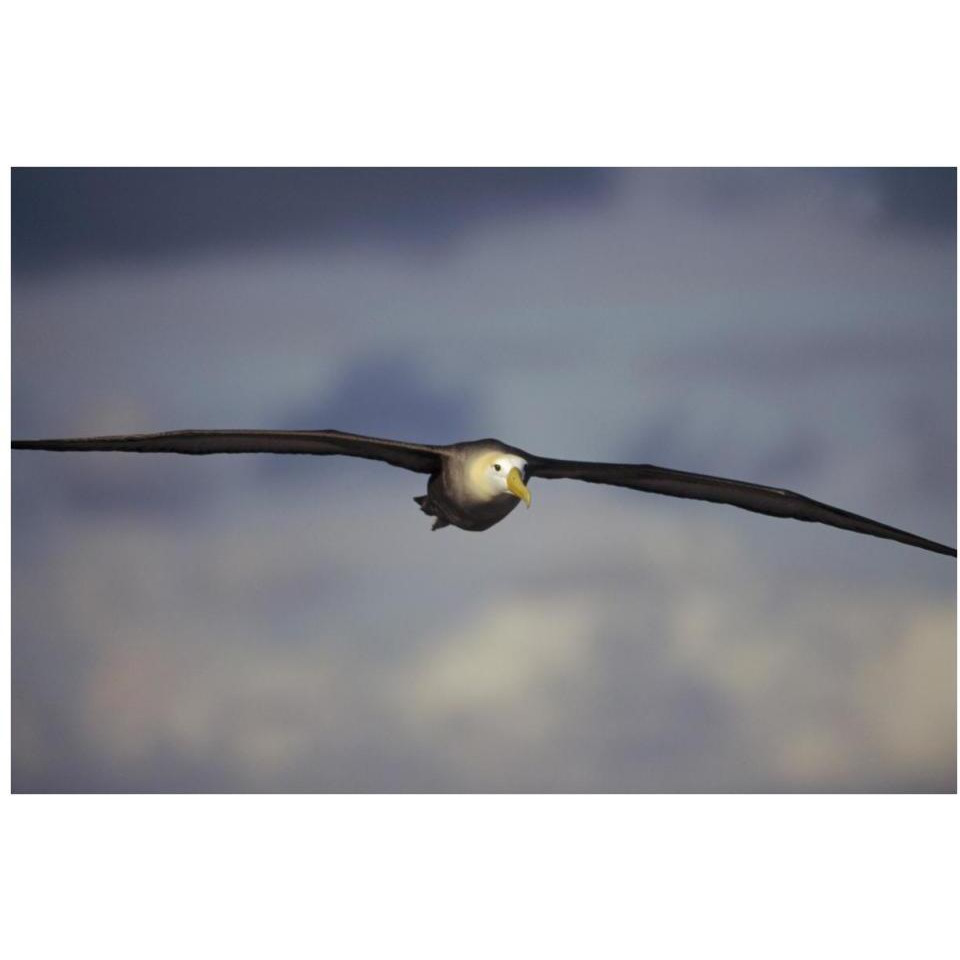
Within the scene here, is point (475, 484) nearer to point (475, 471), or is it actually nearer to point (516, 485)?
point (475, 471)

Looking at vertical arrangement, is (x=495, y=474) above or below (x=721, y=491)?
below

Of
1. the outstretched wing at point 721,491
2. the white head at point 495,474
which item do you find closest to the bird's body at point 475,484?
the white head at point 495,474

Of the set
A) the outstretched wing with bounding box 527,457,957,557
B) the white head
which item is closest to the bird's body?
the white head

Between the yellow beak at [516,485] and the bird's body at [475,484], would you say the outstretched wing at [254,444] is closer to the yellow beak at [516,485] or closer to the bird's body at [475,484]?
the bird's body at [475,484]

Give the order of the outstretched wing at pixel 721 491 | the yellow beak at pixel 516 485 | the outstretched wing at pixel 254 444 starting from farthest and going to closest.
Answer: the outstretched wing at pixel 721 491, the yellow beak at pixel 516 485, the outstretched wing at pixel 254 444

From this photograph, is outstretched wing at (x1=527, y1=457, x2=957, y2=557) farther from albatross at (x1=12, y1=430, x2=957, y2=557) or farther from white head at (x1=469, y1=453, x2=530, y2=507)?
white head at (x1=469, y1=453, x2=530, y2=507)

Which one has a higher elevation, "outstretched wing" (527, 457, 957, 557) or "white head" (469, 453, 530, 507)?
"outstretched wing" (527, 457, 957, 557)

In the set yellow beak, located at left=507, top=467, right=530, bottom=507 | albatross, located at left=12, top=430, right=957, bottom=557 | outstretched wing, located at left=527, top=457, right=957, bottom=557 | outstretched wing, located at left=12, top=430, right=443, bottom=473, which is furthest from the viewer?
outstretched wing, located at left=527, top=457, right=957, bottom=557

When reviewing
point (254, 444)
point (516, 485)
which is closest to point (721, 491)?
point (516, 485)
